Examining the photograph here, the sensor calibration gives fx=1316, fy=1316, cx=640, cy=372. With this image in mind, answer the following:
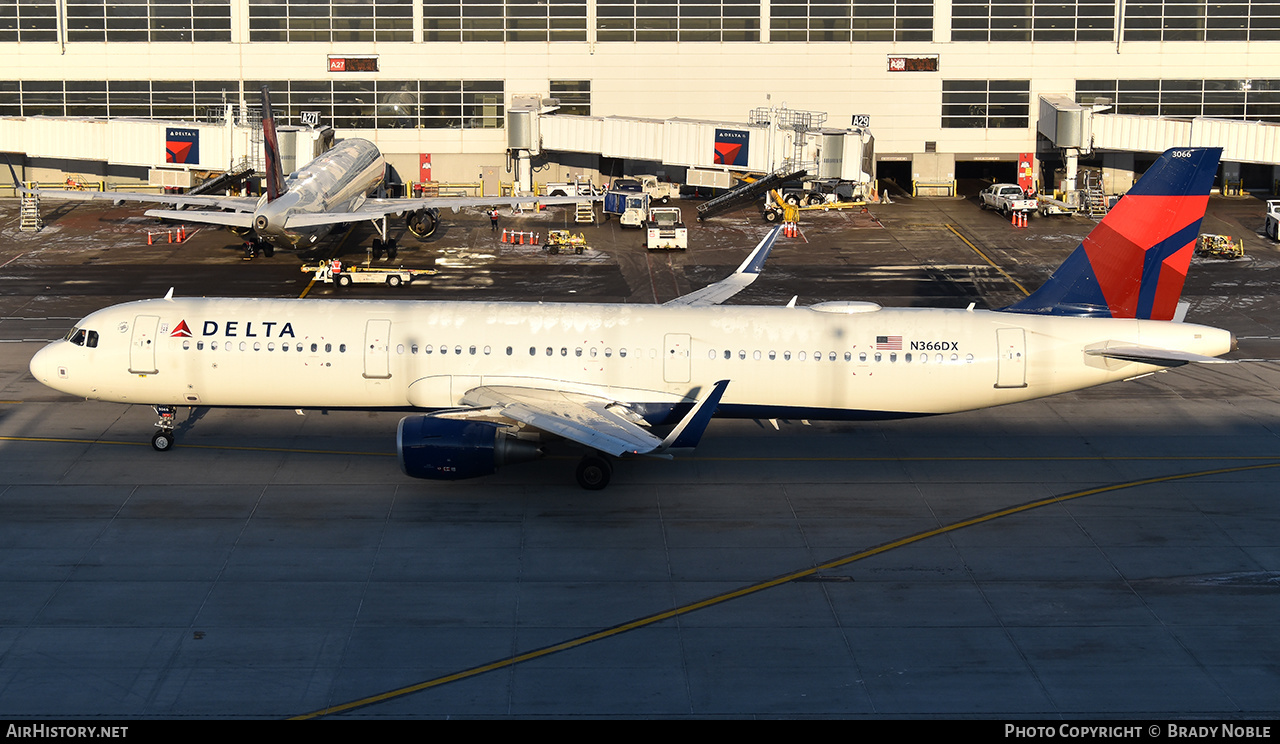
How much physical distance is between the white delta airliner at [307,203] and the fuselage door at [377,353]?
1033 inches

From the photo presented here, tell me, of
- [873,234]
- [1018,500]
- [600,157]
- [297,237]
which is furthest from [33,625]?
[600,157]

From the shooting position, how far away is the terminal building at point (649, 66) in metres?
86.6

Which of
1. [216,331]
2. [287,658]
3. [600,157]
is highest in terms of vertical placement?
[600,157]

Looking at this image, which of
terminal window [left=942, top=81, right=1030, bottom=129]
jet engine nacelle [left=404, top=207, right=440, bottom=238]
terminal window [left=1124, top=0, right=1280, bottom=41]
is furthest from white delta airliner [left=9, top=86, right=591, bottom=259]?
terminal window [left=1124, top=0, right=1280, bottom=41]

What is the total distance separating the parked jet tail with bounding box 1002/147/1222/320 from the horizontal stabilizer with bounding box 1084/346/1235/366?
78.2 inches

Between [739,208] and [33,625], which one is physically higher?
[739,208]

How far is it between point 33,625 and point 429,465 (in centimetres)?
997

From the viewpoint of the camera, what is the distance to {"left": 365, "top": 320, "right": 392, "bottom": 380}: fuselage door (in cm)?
3672

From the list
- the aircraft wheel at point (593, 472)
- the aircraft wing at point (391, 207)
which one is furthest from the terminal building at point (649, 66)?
the aircraft wheel at point (593, 472)

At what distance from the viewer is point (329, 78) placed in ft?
287

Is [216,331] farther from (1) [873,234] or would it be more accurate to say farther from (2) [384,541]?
(1) [873,234]

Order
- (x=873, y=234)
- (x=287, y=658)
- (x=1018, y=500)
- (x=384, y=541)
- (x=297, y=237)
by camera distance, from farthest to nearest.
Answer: (x=873, y=234) → (x=297, y=237) → (x=1018, y=500) → (x=384, y=541) → (x=287, y=658)

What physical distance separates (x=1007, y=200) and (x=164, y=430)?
58196 mm

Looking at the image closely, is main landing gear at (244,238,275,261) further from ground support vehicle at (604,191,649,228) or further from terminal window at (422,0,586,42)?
terminal window at (422,0,586,42)
